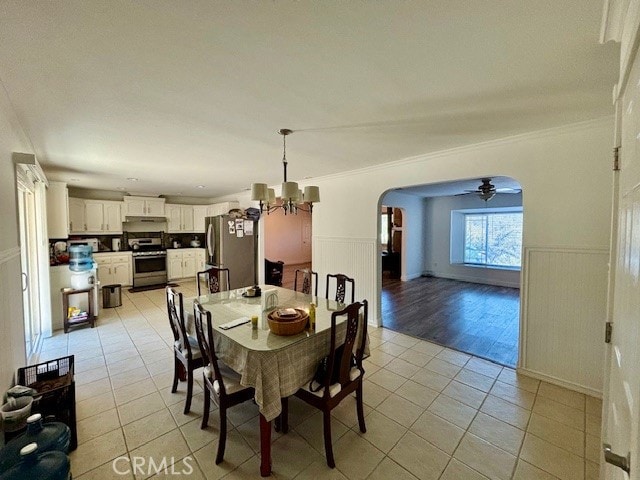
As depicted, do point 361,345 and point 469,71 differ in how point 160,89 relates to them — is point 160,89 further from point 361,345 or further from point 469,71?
point 361,345

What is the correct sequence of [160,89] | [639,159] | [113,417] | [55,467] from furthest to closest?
[113,417], [160,89], [55,467], [639,159]

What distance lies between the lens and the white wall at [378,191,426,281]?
7442 mm

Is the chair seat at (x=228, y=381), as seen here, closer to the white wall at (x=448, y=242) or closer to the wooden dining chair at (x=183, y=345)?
the wooden dining chair at (x=183, y=345)

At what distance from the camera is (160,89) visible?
175 cm

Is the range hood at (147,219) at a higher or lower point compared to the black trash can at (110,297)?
higher

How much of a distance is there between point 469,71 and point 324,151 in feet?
5.88

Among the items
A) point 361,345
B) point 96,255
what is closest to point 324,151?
point 361,345

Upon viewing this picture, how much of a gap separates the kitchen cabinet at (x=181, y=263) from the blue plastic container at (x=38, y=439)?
5.99 m

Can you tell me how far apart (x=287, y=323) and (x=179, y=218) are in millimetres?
6728

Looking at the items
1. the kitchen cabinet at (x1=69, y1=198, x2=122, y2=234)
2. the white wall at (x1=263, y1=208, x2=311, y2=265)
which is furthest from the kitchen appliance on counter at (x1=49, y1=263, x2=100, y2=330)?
the white wall at (x1=263, y1=208, x2=311, y2=265)

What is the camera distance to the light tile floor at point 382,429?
5.65 feet

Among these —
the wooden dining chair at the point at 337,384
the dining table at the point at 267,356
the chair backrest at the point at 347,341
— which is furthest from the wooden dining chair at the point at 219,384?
the chair backrest at the point at 347,341

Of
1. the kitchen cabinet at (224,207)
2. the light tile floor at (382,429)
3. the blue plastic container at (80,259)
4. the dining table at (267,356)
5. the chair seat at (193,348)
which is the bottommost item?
the light tile floor at (382,429)

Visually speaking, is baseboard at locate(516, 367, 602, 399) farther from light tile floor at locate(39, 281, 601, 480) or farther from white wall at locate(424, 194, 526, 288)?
white wall at locate(424, 194, 526, 288)
